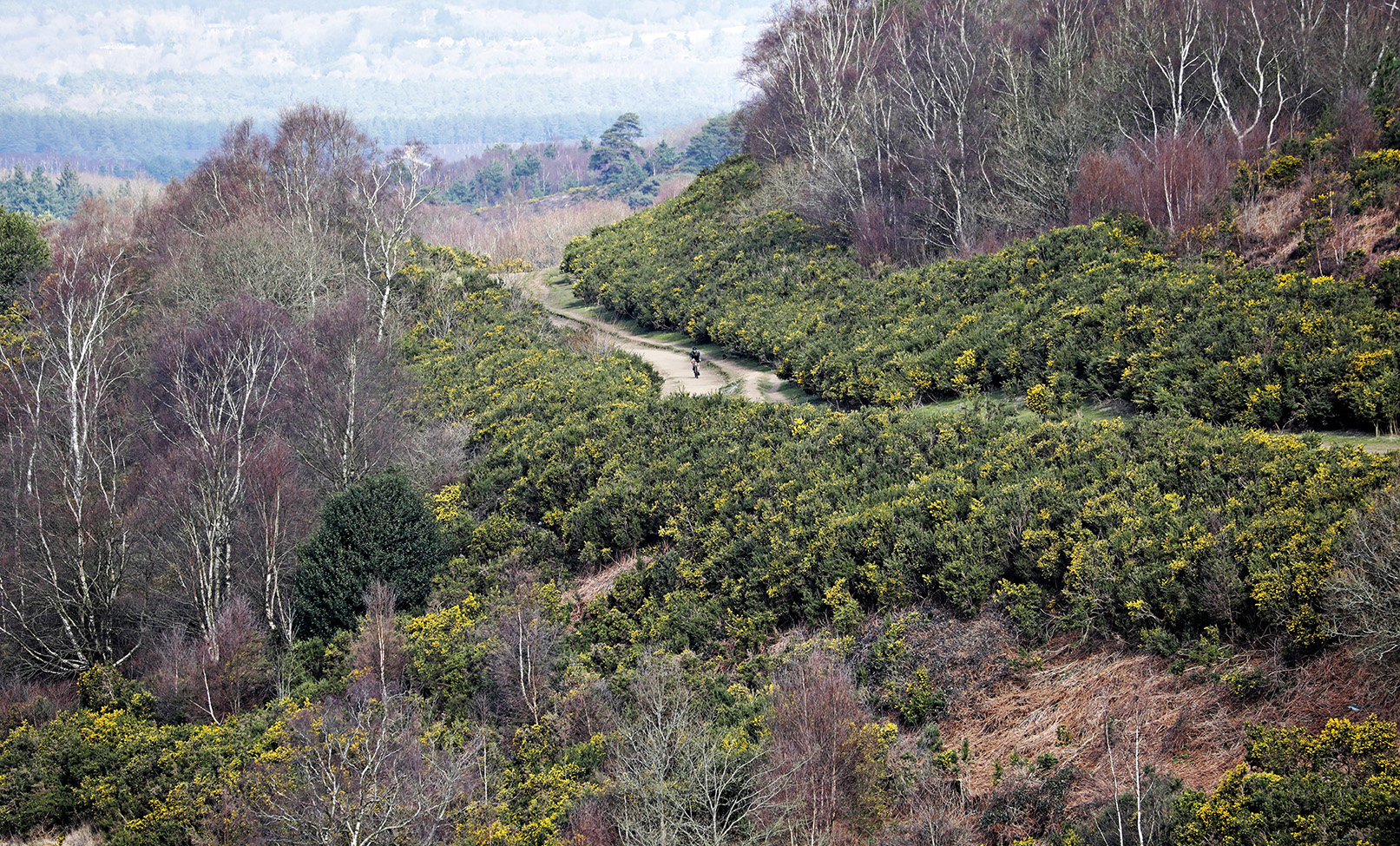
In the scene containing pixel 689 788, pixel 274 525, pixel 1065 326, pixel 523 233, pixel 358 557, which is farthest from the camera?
pixel 523 233

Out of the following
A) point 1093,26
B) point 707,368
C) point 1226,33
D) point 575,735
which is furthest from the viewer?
point 1093,26

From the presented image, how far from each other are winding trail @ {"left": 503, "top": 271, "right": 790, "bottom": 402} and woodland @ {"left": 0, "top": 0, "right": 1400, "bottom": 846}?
2.40ft

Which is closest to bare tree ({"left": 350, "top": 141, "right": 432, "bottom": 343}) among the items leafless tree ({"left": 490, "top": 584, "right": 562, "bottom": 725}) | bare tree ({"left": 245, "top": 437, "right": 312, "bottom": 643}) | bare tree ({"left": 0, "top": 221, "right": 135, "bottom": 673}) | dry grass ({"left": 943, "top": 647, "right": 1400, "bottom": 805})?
bare tree ({"left": 0, "top": 221, "right": 135, "bottom": 673})

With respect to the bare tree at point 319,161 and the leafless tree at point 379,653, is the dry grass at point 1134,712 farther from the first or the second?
the bare tree at point 319,161

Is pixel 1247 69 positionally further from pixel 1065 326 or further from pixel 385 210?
pixel 385 210

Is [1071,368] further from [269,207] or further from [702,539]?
[269,207]

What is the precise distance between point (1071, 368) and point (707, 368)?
464 inches

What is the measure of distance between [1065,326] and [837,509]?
6.18 metres

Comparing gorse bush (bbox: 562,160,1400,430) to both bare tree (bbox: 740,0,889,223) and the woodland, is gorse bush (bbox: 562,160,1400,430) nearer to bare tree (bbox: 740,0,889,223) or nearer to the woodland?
the woodland

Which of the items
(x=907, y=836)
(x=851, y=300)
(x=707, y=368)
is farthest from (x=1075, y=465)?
(x=707, y=368)

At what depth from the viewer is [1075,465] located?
44.2ft

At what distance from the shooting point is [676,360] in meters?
29.2

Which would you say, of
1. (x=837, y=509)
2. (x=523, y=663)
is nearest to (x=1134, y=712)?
(x=837, y=509)

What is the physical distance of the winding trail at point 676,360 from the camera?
2397 cm
